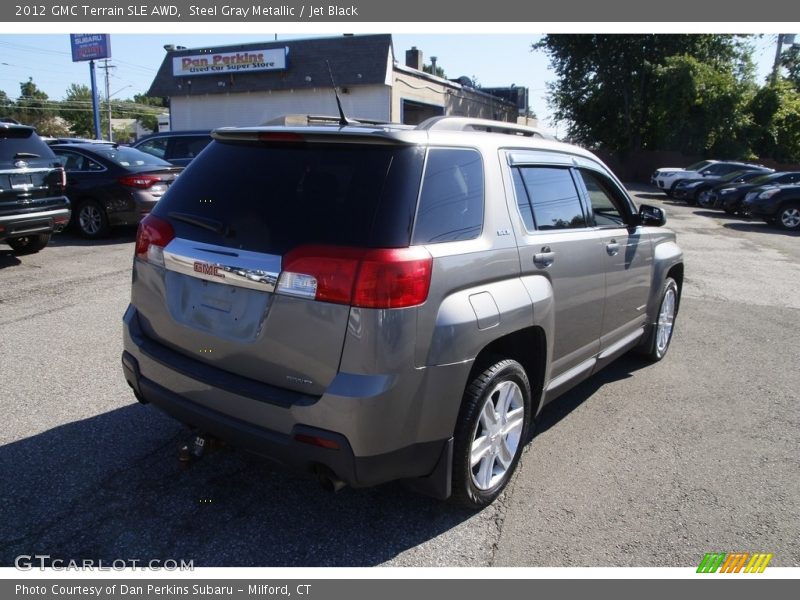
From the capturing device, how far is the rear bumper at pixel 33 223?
25.1ft

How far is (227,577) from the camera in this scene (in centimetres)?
269

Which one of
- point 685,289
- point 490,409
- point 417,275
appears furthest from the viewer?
point 685,289

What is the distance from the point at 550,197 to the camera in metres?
3.77

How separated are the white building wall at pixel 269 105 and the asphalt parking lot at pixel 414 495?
2156 centimetres

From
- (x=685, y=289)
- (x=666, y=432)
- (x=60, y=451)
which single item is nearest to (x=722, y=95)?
(x=685, y=289)

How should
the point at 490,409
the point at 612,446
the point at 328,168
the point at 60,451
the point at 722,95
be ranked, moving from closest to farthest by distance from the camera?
the point at 328,168
the point at 490,409
the point at 60,451
the point at 612,446
the point at 722,95

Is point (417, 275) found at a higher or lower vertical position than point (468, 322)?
higher

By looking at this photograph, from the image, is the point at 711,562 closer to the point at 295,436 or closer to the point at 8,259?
the point at 295,436

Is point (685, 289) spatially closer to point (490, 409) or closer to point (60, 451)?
point (490, 409)

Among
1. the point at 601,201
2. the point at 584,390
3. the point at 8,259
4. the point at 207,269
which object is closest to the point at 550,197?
the point at 601,201

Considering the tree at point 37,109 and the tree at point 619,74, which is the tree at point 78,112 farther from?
the tree at point 619,74

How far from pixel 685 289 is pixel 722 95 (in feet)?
98.5

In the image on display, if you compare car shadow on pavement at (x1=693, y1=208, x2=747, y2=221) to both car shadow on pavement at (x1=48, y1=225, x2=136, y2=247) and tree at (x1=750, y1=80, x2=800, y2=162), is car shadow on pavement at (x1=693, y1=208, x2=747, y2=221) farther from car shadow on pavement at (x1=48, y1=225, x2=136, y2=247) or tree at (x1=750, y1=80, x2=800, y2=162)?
car shadow on pavement at (x1=48, y1=225, x2=136, y2=247)

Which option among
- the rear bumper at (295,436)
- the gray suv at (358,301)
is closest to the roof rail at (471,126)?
the gray suv at (358,301)
